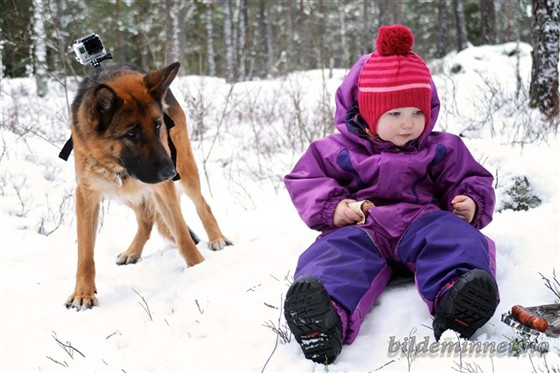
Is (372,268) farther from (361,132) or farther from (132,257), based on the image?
(132,257)

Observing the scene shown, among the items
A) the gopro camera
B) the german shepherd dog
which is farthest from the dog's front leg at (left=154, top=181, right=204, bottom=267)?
the gopro camera

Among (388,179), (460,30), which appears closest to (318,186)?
(388,179)

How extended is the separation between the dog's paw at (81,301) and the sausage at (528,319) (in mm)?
2373

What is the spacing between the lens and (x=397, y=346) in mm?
1961

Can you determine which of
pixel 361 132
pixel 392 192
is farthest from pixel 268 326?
pixel 361 132

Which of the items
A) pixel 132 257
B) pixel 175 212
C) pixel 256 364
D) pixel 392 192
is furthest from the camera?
pixel 132 257

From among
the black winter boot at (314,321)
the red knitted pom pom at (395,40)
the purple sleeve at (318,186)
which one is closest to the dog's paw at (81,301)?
the purple sleeve at (318,186)

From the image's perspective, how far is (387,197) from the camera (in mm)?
2516

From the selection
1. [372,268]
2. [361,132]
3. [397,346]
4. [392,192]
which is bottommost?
[397,346]

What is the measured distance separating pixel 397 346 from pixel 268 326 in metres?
0.58

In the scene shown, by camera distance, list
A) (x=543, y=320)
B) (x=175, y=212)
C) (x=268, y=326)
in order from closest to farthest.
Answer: (x=543, y=320) → (x=268, y=326) → (x=175, y=212)

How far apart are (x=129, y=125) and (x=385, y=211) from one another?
5.37ft
